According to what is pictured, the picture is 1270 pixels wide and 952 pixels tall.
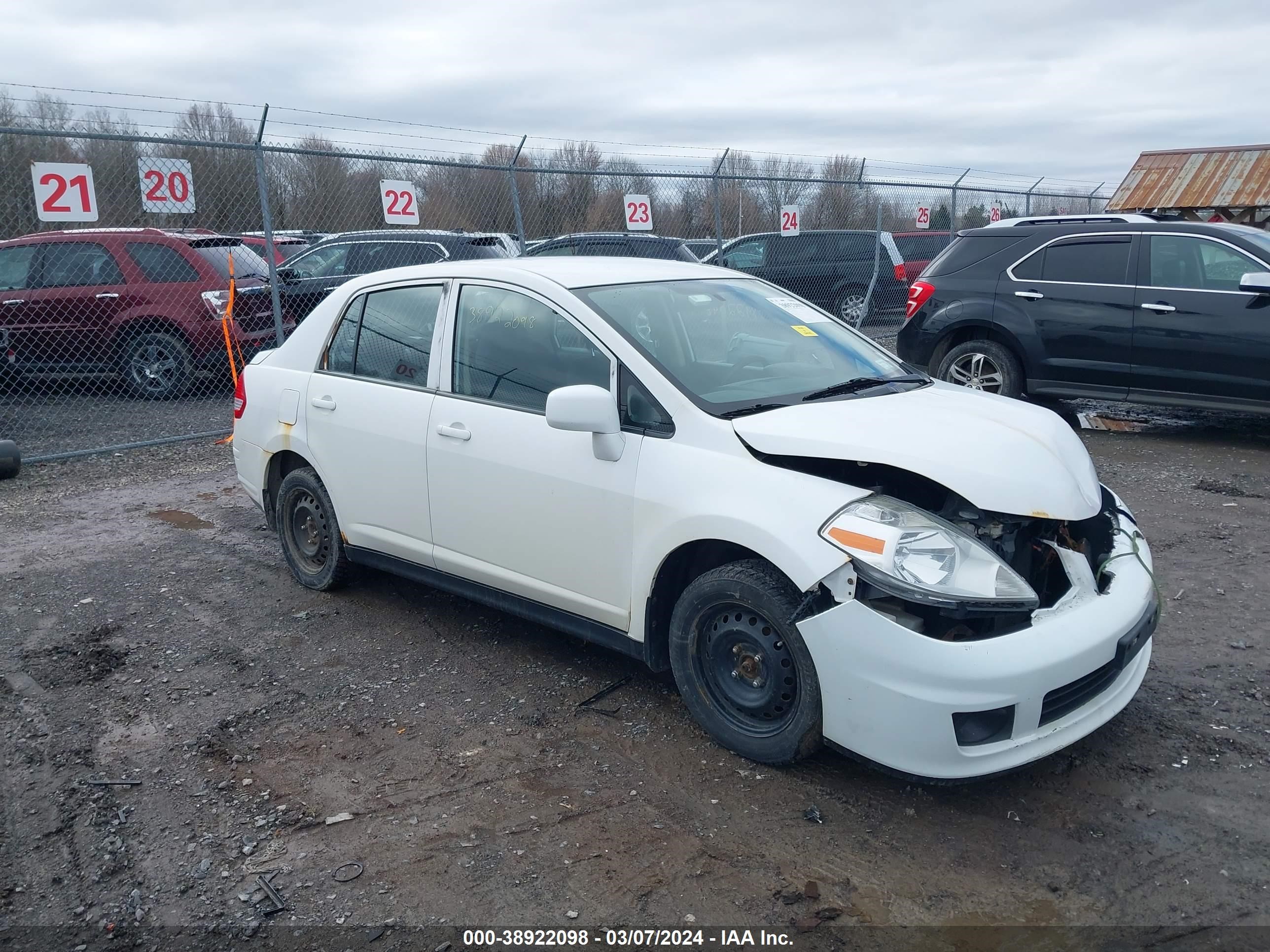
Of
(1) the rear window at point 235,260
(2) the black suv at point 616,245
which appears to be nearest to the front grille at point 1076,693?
(1) the rear window at point 235,260

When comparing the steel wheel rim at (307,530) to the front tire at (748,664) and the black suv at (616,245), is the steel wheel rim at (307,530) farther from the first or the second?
the black suv at (616,245)

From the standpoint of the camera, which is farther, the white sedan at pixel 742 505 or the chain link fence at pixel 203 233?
the chain link fence at pixel 203 233

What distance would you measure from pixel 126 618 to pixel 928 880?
414cm

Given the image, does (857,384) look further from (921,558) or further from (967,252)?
(967,252)

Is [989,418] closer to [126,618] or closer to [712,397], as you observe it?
[712,397]

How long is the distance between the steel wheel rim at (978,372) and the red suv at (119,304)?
7524 millimetres

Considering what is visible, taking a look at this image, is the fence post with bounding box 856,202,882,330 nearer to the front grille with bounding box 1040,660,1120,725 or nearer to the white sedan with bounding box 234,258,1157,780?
the white sedan with bounding box 234,258,1157,780

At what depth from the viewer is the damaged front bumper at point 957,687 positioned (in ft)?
10.1

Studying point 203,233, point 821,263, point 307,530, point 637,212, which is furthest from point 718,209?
point 307,530

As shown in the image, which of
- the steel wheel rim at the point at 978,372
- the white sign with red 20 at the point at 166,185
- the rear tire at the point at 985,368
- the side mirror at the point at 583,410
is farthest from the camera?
the steel wheel rim at the point at 978,372

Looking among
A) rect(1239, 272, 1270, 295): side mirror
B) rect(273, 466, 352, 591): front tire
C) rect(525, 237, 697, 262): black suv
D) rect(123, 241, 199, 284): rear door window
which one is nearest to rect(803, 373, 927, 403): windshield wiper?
rect(273, 466, 352, 591): front tire

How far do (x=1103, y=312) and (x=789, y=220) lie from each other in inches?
237

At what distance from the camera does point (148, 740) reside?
3.97 meters

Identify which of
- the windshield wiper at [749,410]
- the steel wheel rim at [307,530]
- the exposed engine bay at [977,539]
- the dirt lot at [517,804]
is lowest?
the dirt lot at [517,804]
